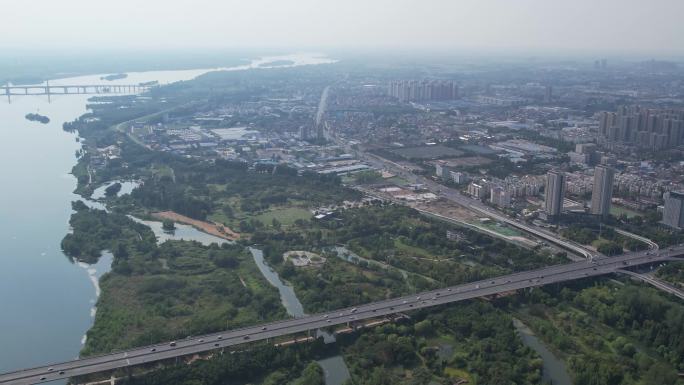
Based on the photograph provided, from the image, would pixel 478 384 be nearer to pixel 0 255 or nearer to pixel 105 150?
pixel 0 255

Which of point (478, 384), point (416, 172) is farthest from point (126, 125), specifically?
point (478, 384)

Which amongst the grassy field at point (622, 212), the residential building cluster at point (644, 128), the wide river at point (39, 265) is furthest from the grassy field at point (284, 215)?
the residential building cluster at point (644, 128)

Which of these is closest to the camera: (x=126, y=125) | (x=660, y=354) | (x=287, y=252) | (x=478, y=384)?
(x=478, y=384)

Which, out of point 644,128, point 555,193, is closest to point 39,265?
point 555,193

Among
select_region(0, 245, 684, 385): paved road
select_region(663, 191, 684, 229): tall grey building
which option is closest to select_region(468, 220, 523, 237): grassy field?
select_region(0, 245, 684, 385): paved road

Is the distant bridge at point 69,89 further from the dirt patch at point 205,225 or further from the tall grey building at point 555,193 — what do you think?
the tall grey building at point 555,193

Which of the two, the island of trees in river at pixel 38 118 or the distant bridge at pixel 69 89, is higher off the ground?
the distant bridge at pixel 69 89

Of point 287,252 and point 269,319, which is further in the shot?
point 287,252
